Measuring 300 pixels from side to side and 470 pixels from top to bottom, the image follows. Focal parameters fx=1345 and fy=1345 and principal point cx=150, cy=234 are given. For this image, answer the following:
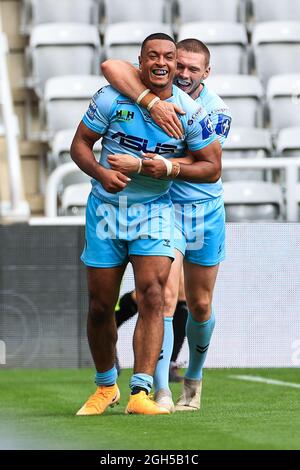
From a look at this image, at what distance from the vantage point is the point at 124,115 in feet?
21.6

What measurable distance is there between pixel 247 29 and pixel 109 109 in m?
8.26

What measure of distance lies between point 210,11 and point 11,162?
146 inches

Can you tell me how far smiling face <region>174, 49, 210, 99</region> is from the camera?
7172 mm

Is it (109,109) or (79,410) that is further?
(79,410)

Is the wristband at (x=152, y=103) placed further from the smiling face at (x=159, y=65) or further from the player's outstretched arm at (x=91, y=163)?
the player's outstretched arm at (x=91, y=163)

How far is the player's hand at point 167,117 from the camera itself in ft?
21.2

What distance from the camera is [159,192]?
22.0 feet

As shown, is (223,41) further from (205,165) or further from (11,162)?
(205,165)

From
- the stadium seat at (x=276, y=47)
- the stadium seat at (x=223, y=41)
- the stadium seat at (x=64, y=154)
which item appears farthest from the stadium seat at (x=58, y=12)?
the stadium seat at (x=64, y=154)

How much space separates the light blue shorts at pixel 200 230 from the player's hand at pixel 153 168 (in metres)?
0.73

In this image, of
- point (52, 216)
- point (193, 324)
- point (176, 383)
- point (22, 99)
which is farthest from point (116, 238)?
point (22, 99)

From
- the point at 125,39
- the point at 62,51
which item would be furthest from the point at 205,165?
the point at 62,51

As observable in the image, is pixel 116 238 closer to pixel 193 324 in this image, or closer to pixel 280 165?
pixel 193 324

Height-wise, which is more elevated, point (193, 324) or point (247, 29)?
point (247, 29)
